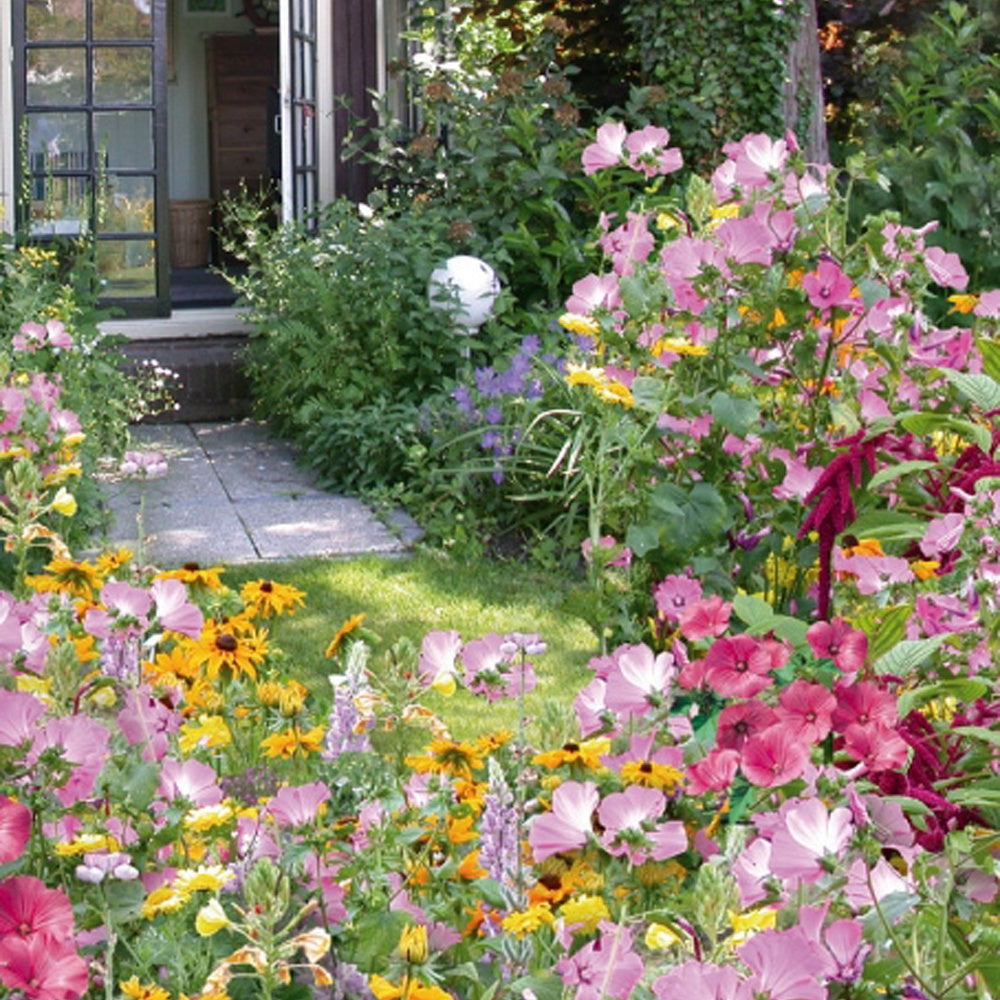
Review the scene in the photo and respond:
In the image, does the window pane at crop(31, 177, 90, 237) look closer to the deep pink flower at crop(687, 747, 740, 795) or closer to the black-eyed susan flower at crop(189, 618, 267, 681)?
the black-eyed susan flower at crop(189, 618, 267, 681)

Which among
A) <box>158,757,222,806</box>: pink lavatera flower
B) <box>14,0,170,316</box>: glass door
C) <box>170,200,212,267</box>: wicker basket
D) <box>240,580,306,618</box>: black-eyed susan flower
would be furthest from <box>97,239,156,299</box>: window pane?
<box>158,757,222,806</box>: pink lavatera flower

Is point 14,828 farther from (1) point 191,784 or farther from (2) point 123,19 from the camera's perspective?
(2) point 123,19

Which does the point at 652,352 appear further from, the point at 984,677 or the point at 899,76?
the point at 899,76

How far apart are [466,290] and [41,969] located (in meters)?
5.48

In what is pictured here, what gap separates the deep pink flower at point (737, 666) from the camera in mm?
1467

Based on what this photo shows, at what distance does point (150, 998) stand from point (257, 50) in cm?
1189

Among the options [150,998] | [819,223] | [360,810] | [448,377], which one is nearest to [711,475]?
[819,223]

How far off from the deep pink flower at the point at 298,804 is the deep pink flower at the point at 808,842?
545 mm

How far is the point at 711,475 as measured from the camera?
2.71 meters

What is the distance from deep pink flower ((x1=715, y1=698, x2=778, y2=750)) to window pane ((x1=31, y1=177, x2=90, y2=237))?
6611 mm

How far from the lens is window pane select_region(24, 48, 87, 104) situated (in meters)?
8.02

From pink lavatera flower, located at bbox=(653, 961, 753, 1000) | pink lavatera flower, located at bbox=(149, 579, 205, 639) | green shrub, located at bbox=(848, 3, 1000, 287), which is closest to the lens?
pink lavatera flower, located at bbox=(653, 961, 753, 1000)

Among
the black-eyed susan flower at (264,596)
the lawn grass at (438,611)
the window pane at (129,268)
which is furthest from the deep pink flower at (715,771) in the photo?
the window pane at (129,268)

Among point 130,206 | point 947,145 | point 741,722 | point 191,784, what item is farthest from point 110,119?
point 741,722
